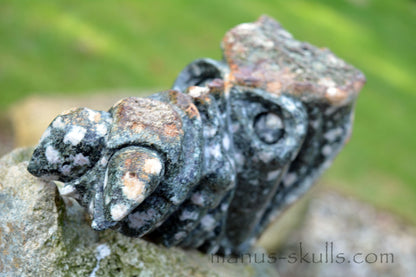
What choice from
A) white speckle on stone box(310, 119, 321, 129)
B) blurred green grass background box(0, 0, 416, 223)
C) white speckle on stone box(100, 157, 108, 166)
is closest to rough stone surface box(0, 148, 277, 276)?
→ white speckle on stone box(100, 157, 108, 166)

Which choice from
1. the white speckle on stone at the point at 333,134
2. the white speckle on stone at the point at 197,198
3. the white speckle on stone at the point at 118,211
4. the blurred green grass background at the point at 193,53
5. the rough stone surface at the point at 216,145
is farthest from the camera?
the blurred green grass background at the point at 193,53

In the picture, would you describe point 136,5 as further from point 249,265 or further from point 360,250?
point 249,265

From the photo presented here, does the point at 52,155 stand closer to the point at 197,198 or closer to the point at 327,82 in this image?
the point at 197,198

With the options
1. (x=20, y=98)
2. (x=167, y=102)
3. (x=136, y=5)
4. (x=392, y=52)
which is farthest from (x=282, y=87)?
(x=392, y=52)

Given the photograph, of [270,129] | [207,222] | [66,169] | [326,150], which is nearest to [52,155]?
[66,169]

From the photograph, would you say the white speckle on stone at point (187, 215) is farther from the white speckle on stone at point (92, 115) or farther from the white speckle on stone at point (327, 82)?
the white speckle on stone at point (327, 82)

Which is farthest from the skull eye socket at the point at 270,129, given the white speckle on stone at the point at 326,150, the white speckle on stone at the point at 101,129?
the white speckle on stone at the point at 101,129
